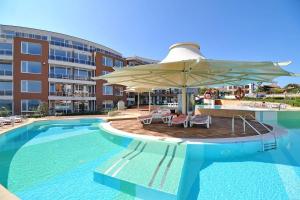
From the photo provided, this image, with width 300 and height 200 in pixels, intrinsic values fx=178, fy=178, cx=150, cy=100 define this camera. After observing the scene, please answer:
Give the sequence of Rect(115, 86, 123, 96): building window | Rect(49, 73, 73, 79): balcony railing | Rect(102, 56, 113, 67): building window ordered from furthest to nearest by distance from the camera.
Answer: Rect(115, 86, 123, 96): building window < Rect(102, 56, 113, 67): building window < Rect(49, 73, 73, 79): balcony railing

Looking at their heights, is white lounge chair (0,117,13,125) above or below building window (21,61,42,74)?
below

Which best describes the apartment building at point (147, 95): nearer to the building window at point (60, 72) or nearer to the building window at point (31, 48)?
the building window at point (60, 72)

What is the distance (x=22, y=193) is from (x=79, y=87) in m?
26.6

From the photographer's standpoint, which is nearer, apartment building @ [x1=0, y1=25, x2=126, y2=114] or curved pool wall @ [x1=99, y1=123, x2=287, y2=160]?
curved pool wall @ [x1=99, y1=123, x2=287, y2=160]

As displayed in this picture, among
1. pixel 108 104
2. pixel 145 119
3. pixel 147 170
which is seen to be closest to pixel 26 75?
pixel 108 104

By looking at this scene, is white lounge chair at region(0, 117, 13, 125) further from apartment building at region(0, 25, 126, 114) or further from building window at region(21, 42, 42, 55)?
building window at region(21, 42, 42, 55)

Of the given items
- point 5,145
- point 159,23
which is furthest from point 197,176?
point 159,23

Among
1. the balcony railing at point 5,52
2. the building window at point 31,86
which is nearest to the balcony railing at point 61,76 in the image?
the building window at point 31,86

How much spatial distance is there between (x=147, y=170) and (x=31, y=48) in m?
25.7

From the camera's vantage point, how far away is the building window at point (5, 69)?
885 inches

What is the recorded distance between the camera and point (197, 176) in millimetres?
5609

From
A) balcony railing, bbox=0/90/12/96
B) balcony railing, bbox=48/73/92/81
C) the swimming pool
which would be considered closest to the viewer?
the swimming pool

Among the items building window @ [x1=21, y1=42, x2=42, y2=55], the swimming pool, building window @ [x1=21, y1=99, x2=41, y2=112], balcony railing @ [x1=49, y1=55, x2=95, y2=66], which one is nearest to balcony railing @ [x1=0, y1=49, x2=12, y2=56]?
building window @ [x1=21, y1=42, x2=42, y2=55]

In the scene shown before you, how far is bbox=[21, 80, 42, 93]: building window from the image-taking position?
76.5 feet
